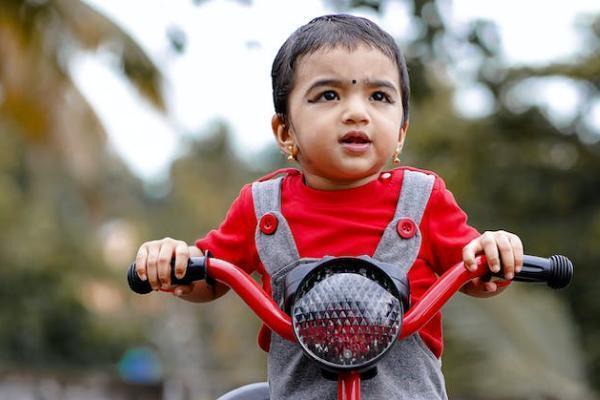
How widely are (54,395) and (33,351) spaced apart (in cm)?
1324

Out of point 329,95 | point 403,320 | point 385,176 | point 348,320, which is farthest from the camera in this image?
point 385,176

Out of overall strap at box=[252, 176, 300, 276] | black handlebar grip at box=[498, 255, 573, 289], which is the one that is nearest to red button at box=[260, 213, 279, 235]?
overall strap at box=[252, 176, 300, 276]

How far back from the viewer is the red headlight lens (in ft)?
6.82

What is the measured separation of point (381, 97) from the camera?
251cm

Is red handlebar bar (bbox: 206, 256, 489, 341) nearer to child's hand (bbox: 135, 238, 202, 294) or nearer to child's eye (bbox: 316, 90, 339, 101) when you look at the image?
child's hand (bbox: 135, 238, 202, 294)

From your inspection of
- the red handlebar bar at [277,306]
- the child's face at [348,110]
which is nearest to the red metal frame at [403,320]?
the red handlebar bar at [277,306]

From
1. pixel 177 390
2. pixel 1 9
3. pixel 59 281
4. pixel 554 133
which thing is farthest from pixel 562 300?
pixel 59 281

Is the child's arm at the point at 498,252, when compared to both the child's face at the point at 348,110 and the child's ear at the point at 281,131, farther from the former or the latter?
the child's ear at the point at 281,131

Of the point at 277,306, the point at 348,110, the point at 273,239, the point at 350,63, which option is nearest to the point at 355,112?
the point at 348,110

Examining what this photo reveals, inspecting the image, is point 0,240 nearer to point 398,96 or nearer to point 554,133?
point 554,133

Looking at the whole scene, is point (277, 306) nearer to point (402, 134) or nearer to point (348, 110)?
point (348, 110)

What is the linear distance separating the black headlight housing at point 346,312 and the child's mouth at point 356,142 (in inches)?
15.8

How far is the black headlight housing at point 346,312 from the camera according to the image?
2082mm

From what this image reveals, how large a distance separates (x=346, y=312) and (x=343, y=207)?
53 centimetres
